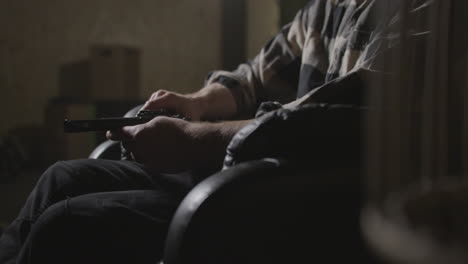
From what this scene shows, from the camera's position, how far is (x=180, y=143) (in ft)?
2.54

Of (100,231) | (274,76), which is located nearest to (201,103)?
(274,76)

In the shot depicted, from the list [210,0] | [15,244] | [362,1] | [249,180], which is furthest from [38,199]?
[210,0]

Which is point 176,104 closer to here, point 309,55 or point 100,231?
point 309,55

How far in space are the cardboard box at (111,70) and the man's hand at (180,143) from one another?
2804 millimetres

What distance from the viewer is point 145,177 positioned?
0.97 metres

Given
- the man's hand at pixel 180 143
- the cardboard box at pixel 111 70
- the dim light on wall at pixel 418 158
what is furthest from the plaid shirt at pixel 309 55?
the cardboard box at pixel 111 70

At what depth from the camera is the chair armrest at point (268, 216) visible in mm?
513

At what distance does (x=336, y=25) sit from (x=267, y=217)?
710 mm

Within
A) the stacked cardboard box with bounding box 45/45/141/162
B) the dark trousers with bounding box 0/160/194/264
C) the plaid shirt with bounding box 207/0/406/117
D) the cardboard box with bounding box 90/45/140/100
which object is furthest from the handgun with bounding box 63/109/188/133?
the cardboard box with bounding box 90/45/140/100

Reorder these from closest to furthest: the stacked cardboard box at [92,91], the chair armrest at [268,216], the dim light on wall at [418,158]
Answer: the dim light on wall at [418,158], the chair armrest at [268,216], the stacked cardboard box at [92,91]

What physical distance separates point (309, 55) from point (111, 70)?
2589 millimetres

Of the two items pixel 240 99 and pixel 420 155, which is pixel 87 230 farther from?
pixel 240 99

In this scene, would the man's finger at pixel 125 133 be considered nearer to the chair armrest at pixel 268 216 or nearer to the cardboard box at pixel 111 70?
the chair armrest at pixel 268 216

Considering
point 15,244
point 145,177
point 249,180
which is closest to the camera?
point 249,180
